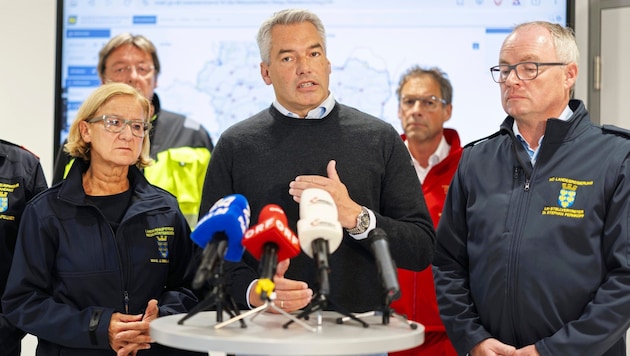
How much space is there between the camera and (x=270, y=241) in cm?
191

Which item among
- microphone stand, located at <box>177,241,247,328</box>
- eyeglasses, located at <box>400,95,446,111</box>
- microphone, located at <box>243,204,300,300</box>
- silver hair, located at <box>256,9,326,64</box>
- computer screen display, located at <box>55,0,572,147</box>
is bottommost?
microphone stand, located at <box>177,241,247,328</box>

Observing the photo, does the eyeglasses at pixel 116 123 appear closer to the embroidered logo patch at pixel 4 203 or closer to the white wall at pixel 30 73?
the embroidered logo patch at pixel 4 203

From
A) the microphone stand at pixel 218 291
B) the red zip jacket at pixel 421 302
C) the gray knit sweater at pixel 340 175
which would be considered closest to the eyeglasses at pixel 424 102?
the red zip jacket at pixel 421 302

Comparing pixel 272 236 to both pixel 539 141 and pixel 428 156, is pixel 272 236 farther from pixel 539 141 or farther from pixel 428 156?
Result: pixel 428 156

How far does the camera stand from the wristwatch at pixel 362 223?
234cm

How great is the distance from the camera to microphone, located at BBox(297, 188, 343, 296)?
6.12ft

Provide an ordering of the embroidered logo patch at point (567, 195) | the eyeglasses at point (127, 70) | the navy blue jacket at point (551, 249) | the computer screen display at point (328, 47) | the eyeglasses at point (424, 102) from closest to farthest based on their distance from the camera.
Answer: the navy blue jacket at point (551, 249)
the embroidered logo patch at point (567, 195)
the eyeglasses at point (127, 70)
the eyeglasses at point (424, 102)
the computer screen display at point (328, 47)

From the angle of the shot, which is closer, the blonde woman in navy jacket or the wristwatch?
the wristwatch

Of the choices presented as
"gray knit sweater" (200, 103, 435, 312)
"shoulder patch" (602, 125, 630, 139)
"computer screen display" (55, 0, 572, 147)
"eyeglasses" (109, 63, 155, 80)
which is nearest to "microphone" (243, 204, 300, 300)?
"gray knit sweater" (200, 103, 435, 312)

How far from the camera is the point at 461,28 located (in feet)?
15.4

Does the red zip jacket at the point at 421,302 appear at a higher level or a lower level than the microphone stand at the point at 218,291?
lower

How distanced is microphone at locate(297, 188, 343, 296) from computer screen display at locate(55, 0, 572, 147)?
2.81 m

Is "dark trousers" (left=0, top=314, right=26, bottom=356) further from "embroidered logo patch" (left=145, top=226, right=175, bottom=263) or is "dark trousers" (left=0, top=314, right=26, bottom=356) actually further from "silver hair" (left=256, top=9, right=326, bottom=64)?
"silver hair" (left=256, top=9, right=326, bottom=64)

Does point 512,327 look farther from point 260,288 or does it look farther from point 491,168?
point 260,288
